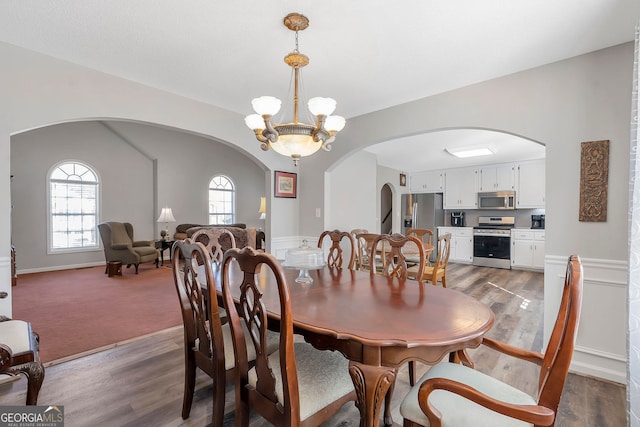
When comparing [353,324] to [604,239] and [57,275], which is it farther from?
[57,275]

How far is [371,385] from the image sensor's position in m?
1.13

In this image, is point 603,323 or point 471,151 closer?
point 603,323

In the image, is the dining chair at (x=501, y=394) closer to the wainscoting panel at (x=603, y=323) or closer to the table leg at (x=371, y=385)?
the table leg at (x=371, y=385)

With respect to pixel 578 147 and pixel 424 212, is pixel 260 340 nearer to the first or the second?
pixel 578 147

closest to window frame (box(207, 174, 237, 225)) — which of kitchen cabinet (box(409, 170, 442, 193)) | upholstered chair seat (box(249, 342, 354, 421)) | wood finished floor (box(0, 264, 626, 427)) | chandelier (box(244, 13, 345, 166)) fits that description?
kitchen cabinet (box(409, 170, 442, 193))

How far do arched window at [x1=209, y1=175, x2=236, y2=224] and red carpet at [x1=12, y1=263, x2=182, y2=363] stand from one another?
329 centimetres

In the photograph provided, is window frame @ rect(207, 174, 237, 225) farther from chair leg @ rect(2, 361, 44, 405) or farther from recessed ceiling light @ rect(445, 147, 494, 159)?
chair leg @ rect(2, 361, 44, 405)

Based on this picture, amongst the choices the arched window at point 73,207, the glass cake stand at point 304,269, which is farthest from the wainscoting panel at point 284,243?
the arched window at point 73,207

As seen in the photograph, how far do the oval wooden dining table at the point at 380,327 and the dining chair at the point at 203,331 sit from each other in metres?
0.29

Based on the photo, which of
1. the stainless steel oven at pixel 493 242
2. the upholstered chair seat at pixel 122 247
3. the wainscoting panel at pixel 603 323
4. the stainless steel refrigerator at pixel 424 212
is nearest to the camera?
the wainscoting panel at pixel 603 323

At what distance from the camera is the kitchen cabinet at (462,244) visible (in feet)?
22.3

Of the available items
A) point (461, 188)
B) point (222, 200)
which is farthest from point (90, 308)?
point (461, 188)

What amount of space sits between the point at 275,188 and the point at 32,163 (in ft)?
17.5

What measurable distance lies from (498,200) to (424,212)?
1574 millimetres
